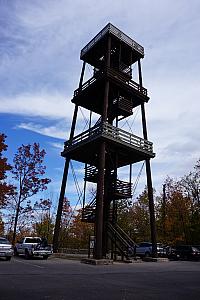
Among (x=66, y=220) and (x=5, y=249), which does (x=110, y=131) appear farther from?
(x=66, y=220)

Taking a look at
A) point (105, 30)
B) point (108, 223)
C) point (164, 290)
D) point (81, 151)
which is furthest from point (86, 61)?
point (164, 290)

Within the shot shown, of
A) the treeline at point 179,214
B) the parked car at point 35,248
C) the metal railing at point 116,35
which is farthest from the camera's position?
the treeline at point 179,214

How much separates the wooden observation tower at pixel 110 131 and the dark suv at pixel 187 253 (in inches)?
331

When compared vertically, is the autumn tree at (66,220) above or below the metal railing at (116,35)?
below

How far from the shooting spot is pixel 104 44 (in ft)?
105

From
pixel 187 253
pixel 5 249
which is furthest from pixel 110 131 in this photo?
pixel 187 253

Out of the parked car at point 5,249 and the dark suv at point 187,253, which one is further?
the dark suv at point 187,253

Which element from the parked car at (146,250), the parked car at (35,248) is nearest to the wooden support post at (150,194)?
the parked car at (146,250)

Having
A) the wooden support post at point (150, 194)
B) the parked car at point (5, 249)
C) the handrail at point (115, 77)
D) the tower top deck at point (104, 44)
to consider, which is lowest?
the parked car at point (5, 249)

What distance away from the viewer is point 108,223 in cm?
2917

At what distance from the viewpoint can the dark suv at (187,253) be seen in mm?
34659

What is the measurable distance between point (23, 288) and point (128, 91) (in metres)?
23.5

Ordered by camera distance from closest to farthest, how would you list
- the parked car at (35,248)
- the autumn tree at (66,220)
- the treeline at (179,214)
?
1. the parked car at (35,248)
2. the treeline at (179,214)
3. the autumn tree at (66,220)

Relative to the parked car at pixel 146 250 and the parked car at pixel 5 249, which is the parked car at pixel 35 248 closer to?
the parked car at pixel 5 249
